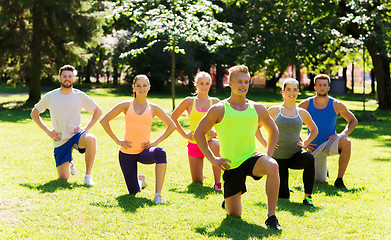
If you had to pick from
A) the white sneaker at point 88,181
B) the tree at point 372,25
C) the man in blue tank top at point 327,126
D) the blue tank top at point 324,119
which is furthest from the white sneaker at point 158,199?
the tree at point 372,25

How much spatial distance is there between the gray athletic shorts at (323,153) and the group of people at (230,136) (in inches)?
0.7

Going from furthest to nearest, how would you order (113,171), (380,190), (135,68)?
(135,68) < (113,171) < (380,190)

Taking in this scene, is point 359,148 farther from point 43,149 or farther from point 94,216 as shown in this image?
point 94,216

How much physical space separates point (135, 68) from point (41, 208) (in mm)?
36421

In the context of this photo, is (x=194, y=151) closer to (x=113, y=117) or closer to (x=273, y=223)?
(x=113, y=117)

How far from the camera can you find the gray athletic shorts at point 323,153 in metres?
8.80

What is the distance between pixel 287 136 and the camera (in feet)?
25.0

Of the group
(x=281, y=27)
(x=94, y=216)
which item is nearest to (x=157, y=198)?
(x=94, y=216)

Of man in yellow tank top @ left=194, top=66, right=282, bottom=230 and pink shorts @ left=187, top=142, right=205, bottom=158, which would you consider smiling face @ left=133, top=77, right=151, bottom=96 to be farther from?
man in yellow tank top @ left=194, top=66, right=282, bottom=230

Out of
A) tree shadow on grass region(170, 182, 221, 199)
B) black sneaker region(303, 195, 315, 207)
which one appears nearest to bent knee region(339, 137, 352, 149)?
black sneaker region(303, 195, 315, 207)

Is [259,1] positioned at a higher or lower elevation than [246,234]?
higher

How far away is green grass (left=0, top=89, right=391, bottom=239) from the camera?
226 inches

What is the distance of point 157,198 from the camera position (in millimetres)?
7109

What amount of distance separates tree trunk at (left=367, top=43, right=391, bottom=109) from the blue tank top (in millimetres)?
16097
